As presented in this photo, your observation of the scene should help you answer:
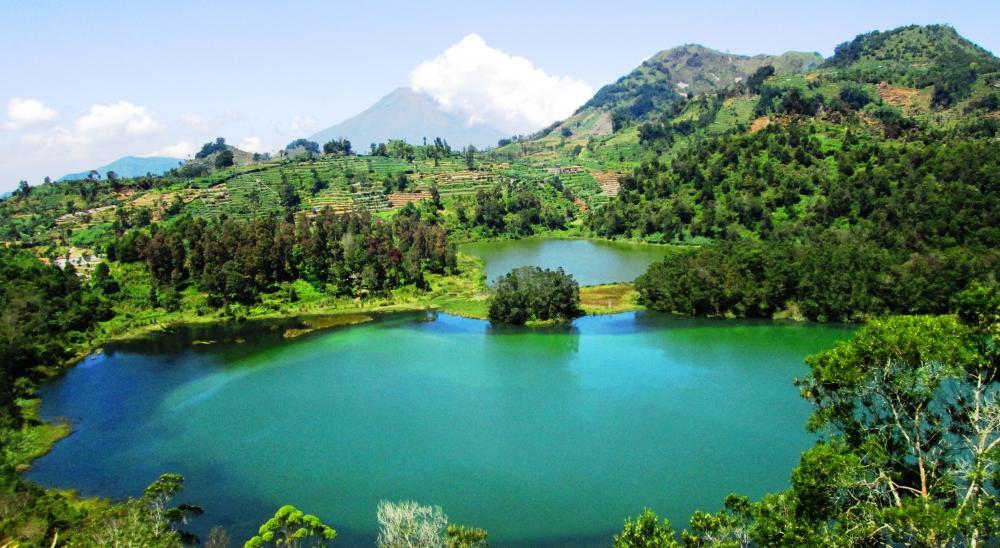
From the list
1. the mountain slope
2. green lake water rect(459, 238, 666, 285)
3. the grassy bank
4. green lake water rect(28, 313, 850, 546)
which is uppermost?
the mountain slope

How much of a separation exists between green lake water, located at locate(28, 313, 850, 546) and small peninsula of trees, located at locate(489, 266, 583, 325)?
3.11 metres

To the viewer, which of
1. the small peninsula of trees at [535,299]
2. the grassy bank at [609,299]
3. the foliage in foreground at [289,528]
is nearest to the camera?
the foliage in foreground at [289,528]

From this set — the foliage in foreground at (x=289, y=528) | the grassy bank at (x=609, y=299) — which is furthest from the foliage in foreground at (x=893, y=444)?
the grassy bank at (x=609, y=299)

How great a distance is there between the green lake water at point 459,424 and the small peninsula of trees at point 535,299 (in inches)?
122

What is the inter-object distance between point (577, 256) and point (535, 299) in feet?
144

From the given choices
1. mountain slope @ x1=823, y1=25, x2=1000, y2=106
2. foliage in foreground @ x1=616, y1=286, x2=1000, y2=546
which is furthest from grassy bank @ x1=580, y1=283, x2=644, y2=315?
mountain slope @ x1=823, y1=25, x2=1000, y2=106

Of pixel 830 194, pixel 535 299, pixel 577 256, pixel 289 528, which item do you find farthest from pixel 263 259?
pixel 830 194

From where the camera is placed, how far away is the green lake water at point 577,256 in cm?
8850

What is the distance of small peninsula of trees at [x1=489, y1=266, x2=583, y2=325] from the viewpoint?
6338 centimetres

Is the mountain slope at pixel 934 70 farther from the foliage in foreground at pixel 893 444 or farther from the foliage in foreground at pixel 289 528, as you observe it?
the foliage in foreground at pixel 289 528

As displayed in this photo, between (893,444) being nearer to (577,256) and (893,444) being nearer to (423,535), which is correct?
(423,535)

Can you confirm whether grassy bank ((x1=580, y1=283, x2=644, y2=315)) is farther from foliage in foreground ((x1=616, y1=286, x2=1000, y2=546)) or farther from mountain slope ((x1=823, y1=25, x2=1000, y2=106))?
mountain slope ((x1=823, y1=25, x2=1000, y2=106))

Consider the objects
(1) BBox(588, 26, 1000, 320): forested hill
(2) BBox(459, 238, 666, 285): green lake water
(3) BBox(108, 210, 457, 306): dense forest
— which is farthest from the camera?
(2) BBox(459, 238, 666, 285): green lake water

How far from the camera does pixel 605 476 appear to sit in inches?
1265
